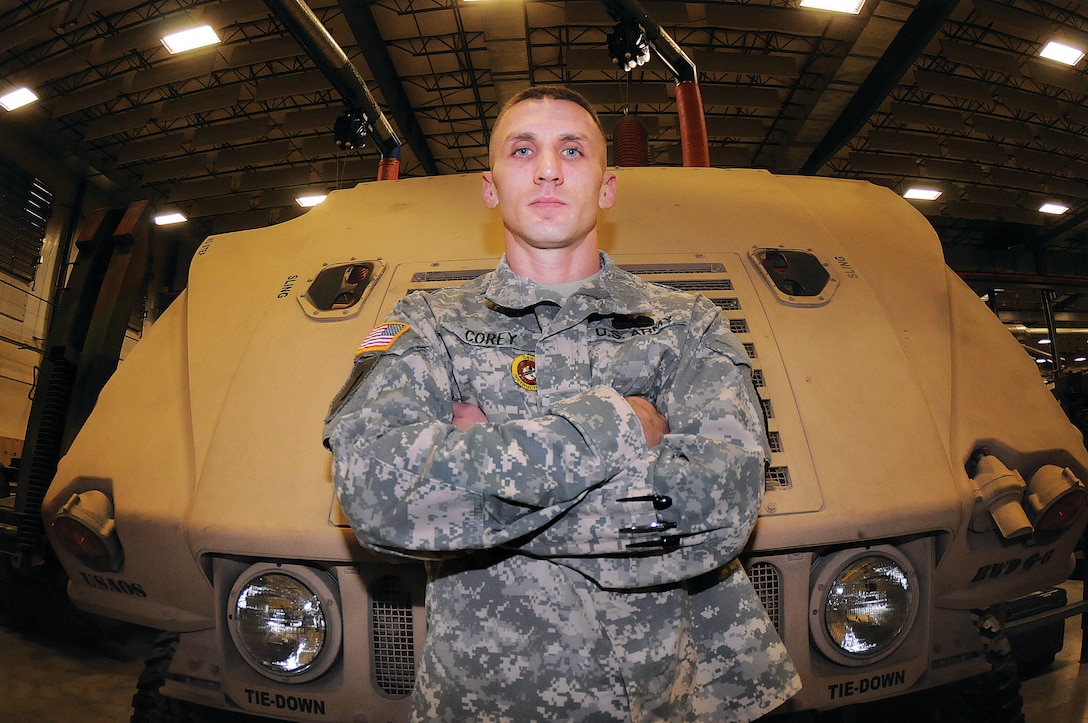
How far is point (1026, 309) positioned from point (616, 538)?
19.4 ft

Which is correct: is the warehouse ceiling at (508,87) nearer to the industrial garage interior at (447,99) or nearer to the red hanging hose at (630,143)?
the industrial garage interior at (447,99)

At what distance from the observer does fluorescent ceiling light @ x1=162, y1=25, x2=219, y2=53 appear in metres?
9.80

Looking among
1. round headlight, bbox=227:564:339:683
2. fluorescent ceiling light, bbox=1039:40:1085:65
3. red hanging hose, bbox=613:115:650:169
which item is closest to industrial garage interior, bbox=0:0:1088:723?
fluorescent ceiling light, bbox=1039:40:1085:65

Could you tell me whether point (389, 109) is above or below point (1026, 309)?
above

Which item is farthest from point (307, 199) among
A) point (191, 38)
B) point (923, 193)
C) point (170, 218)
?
point (923, 193)

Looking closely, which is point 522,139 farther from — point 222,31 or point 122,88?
point 122,88

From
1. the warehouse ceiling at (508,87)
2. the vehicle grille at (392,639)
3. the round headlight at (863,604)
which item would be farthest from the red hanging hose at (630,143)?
the warehouse ceiling at (508,87)

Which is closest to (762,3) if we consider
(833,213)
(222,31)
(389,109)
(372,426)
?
(389,109)

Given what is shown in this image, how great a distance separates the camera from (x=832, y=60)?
38.3 feet

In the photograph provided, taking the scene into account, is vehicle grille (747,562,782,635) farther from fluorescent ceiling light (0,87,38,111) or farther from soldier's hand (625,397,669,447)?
fluorescent ceiling light (0,87,38,111)

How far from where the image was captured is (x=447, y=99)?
12648 mm

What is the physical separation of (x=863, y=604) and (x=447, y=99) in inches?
492

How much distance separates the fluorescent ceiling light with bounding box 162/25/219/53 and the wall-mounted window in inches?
109

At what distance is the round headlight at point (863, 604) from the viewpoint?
1611 millimetres
